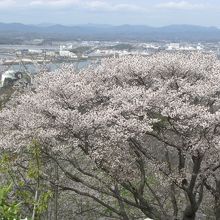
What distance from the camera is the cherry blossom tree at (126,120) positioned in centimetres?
1328

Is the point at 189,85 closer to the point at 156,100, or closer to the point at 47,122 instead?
the point at 156,100

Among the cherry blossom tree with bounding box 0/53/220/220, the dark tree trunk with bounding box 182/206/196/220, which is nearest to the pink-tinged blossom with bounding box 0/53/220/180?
the cherry blossom tree with bounding box 0/53/220/220

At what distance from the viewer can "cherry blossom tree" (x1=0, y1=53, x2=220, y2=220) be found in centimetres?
1328

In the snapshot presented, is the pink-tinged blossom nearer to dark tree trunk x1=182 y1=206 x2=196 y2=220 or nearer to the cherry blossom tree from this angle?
the cherry blossom tree

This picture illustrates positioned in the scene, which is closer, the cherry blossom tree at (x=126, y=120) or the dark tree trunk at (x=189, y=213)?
the cherry blossom tree at (x=126, y=120)

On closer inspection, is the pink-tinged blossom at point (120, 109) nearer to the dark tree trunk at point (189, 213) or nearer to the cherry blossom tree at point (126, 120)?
the cherry blossom tree at point (126, 120)

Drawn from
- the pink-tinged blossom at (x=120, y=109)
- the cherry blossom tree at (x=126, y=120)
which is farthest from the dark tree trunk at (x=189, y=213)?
the pink-tinged blossom at (x=120, y=109)

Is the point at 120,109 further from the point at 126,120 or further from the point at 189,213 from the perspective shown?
the point at 189,213

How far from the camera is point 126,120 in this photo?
521 inches

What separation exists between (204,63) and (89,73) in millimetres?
4120

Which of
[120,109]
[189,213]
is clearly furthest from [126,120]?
[189,213]

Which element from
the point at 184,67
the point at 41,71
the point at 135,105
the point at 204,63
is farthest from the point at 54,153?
the point at 204,63

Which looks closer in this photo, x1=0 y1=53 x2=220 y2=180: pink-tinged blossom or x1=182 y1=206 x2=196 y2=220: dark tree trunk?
x1=0 y1=53 x2=220 y2=180: pink-tinged blossom

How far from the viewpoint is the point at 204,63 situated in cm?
1703
